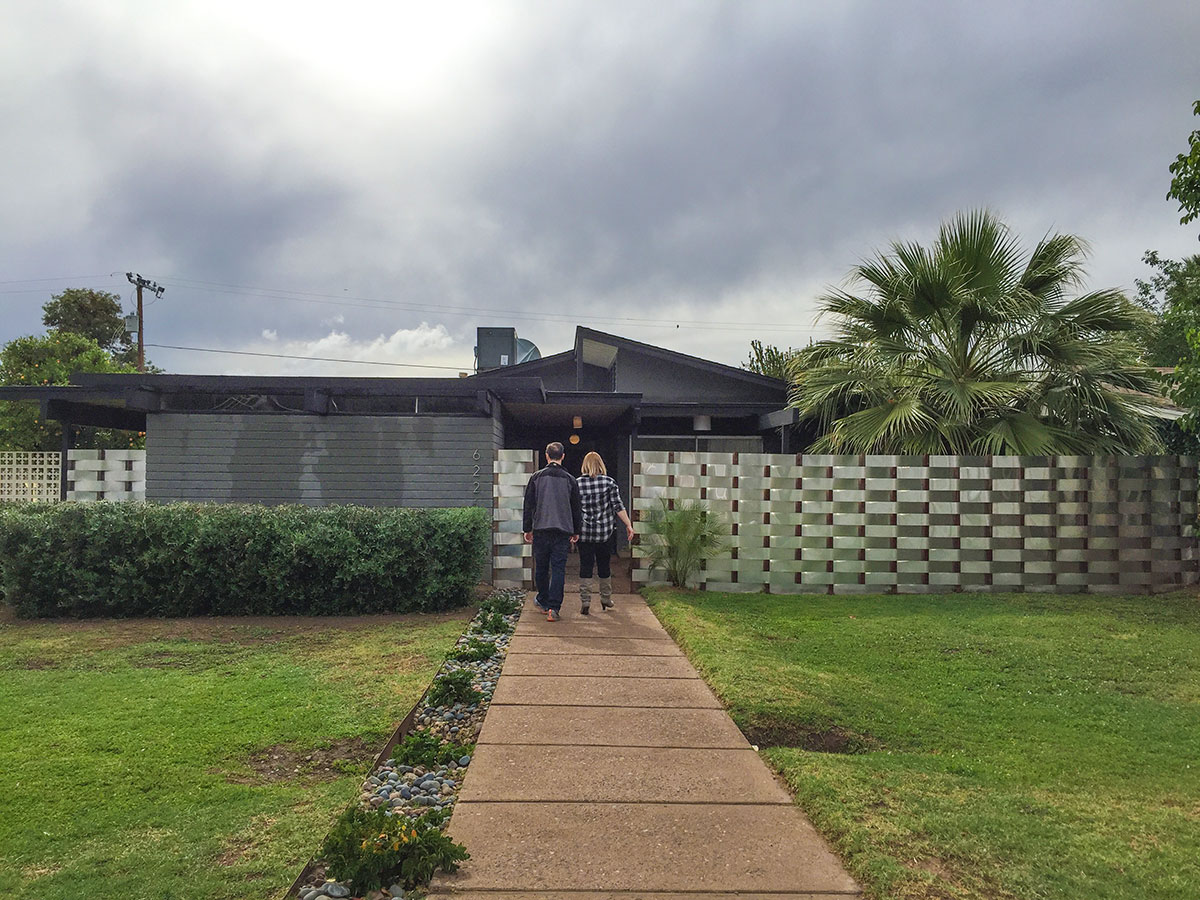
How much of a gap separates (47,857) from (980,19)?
10.4 meters

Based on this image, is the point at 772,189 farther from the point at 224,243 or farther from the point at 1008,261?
the point at 224,243

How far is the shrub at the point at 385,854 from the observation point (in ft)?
8.80

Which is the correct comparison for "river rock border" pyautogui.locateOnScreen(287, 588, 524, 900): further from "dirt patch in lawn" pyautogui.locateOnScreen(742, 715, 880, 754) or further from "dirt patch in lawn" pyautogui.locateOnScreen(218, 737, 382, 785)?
"dirt patch in lawn" pyautogui.locateOnScreen(742, 715, 880, 754)

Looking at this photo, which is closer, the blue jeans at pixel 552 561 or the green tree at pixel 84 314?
the blue jeans at pixel 552 561

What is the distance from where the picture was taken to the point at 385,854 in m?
2.71

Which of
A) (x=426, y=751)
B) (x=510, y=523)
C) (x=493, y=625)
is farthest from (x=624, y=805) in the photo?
(x=510, y=523)

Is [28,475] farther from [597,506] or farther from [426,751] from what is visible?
[426,751]

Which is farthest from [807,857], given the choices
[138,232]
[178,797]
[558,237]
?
[138,232]

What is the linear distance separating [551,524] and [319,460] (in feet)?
14.9

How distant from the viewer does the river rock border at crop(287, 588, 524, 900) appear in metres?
2.71

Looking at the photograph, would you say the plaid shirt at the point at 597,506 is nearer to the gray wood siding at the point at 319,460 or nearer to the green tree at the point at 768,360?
the gray wood siding at the point at 319,460

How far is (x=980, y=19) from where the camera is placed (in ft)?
28.5

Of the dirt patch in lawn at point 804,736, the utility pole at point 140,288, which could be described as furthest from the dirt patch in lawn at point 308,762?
the utility pole at point 140,288

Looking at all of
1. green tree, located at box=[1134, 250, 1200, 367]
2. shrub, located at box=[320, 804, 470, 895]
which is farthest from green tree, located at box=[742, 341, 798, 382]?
shrub, located at box=[320, 804, 470, 895]
